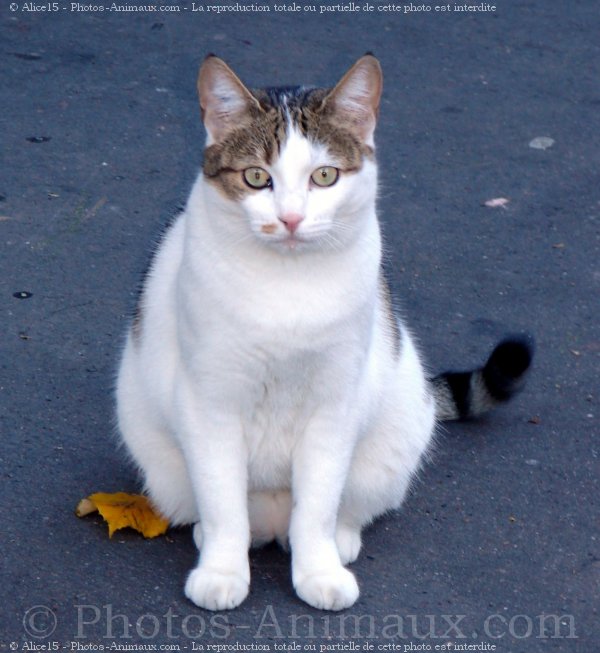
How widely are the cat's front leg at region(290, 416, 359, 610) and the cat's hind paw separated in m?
0.17

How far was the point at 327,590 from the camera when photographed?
283 cm

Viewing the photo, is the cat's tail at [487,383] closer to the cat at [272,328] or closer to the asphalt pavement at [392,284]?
the asphalt pavement at [392,284]

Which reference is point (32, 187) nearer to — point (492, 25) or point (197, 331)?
point (197, 331)

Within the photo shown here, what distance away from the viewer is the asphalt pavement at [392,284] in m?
2.88

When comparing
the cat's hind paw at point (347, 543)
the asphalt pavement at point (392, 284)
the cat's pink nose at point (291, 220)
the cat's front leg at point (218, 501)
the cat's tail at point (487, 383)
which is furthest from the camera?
the cat's tail at point (487, 383)

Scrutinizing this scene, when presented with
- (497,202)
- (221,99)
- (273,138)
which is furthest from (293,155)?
(497,202)

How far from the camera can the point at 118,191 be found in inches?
194

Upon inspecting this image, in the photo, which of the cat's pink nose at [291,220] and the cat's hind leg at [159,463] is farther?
the cat's hind leg at [159,463]

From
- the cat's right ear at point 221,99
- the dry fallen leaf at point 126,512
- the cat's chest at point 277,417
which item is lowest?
the dry fallen leaf at point 126,512

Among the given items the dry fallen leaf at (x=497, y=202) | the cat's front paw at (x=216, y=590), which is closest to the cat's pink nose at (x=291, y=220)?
the cat's front paw at (x=216, y=590)

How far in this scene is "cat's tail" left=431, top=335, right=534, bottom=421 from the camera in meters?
3.36

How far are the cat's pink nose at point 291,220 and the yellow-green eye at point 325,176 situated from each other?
0.40 feet

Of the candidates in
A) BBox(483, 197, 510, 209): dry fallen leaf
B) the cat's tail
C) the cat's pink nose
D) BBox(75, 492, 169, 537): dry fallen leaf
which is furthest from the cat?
BBox(483, 197, 510, 209): dry fallen leaf

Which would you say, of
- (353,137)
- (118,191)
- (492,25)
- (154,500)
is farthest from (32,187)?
(492,25)
